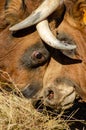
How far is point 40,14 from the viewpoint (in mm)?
9320

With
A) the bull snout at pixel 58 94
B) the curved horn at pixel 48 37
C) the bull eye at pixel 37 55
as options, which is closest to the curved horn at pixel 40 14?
the curved horn at pixel 48 37

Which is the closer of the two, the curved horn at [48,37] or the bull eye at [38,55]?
the curved horn at [48,37]

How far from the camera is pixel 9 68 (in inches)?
380

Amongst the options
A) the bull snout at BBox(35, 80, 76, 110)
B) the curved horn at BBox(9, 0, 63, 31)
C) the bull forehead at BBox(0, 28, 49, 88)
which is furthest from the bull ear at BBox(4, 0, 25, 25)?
the bull snout at BBox(35, 80, 76, 110)

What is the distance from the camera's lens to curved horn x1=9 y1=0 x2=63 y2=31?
9280 mm

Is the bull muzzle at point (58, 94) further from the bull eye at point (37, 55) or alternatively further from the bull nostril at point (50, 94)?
the bull eye at point (37, 55)

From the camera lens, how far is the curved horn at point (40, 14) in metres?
9.28

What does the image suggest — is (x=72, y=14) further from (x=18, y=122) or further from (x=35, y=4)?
(x=18, y=122)

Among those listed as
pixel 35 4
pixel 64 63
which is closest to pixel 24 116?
pixel 64 63

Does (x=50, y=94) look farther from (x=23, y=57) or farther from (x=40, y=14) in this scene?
(x=40, y=14)

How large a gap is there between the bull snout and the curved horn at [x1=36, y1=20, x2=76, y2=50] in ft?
1.90

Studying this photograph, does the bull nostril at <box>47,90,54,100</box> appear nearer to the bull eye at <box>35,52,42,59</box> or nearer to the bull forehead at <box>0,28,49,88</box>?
Answer: the bull forehead at <box>0,28,49,88</box>

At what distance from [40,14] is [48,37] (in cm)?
30

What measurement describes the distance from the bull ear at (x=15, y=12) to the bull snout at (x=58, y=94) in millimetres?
943
